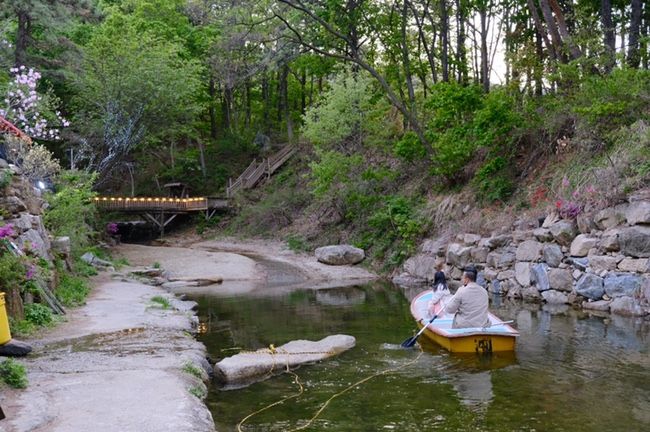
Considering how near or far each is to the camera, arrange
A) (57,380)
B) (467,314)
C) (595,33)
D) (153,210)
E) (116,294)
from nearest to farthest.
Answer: (57,380) < (467,314) < (116,294) < (595,33) < (153,210)

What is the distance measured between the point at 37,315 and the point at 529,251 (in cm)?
1126

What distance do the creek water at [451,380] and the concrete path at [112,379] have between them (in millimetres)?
723

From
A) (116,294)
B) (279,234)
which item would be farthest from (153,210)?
(116,294)

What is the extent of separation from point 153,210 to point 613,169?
2485cm

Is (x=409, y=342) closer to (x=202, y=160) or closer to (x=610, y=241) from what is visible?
(x=610, y=241)

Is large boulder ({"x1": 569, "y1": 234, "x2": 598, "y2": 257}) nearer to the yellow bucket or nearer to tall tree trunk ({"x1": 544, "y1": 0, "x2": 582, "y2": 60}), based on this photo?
tall tree trunk ({"x1": 544, "y1": 0, "x2": 582, "y2": 60})

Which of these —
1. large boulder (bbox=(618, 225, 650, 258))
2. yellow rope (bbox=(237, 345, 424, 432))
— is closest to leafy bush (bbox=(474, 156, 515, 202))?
large boulder (bbox=(618, 225, 650, 258))

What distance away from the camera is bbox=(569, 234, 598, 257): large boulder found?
13.4 meters

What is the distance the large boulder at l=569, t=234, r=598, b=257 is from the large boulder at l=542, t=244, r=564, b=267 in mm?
383

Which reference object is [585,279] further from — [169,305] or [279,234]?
[279,234]

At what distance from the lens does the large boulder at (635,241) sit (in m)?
12.2

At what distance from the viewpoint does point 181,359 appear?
7988 mm

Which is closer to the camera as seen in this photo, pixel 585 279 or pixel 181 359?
pixel 181 359

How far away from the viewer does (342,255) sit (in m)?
22.4
